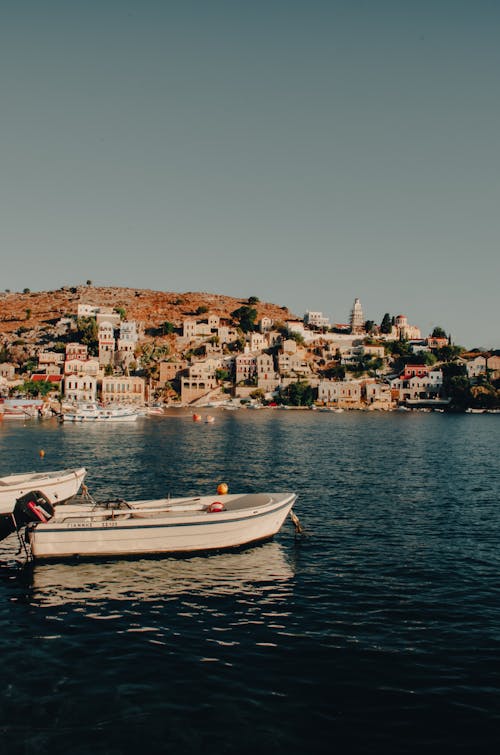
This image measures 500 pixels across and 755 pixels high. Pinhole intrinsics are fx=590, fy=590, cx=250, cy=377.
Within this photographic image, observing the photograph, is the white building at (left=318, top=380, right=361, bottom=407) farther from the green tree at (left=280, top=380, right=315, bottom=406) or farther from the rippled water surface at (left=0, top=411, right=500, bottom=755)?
the rippled water surface at (left=0, top=411, right=500, bottom=755)

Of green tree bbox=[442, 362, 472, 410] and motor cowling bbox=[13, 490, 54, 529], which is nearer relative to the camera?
motor cowling bbox=[13, 490, 54, 529]

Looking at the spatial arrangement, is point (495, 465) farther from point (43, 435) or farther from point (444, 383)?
point (444, 383)

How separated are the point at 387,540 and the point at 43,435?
226ft

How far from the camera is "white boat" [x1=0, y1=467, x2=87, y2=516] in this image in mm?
33562

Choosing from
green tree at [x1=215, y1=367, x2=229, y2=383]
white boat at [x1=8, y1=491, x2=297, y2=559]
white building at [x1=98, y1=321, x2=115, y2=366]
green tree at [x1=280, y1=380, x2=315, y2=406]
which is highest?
white building at [x1=98, y1=321, x2=115, y2=366]

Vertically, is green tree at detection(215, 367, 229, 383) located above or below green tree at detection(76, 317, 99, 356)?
below

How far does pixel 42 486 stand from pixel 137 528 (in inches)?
464

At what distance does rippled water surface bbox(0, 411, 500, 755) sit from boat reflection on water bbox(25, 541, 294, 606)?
0.36ft

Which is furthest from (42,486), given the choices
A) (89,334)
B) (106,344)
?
(89,334)

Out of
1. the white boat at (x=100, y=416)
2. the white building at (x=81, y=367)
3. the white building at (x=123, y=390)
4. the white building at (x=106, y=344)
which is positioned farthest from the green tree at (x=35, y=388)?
the white boat at (x=100, y=416)

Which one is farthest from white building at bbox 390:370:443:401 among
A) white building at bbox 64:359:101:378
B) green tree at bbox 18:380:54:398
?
green tree at bbox 18:380:54:398

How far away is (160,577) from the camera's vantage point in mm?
24516

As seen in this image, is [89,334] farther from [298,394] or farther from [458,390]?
[458,390]

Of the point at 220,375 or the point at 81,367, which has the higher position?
the point at 81,367
